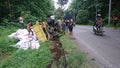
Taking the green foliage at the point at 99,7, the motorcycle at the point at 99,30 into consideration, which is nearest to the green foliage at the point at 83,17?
the green foliage at the point at 99,7

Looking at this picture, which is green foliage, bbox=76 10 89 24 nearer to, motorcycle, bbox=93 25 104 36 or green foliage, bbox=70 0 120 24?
green foliage, bbox=70 0 120 24

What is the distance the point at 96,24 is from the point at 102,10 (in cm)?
3297

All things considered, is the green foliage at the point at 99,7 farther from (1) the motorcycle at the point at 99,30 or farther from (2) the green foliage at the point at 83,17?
(1) the motorcycle at the point at 99,30

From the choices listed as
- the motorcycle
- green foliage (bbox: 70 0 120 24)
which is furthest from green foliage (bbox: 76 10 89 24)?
the motorcycle

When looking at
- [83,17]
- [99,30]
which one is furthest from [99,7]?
[99,30]

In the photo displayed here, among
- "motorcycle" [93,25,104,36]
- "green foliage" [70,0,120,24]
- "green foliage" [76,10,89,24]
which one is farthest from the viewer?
"green foliage" [76,10,89,24]

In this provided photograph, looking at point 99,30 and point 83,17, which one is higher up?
point 99,30

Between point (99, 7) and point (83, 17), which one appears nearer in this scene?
Answer: point (99, 7)

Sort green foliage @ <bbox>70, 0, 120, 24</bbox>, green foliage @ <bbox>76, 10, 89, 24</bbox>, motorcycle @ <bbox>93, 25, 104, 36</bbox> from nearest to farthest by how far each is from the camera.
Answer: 1. motorcycle @ <bbox>93, 25, 104, 36</bbox>
2. green foliage @ <bbox>70, 0, 120, 24</bbox>
3. green foliage @ <bbox>76, 10, 89, 24</bbox>

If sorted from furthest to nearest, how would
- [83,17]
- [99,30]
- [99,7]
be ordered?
[83,17]
[99,7]
[99,30]

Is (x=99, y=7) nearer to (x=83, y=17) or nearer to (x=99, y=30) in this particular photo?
(x=83, y=17)

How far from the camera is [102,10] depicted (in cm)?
5409

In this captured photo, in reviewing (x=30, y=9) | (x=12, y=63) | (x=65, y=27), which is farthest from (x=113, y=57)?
(x=30, y=9)

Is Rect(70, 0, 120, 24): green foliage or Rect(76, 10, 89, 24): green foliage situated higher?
Rect(70, 0, 120, 24): green foliage
